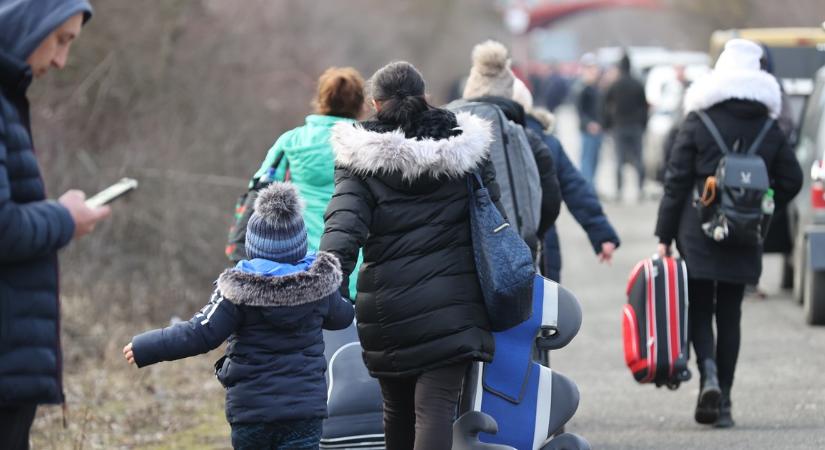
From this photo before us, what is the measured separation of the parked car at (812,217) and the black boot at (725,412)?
3525 millimetres

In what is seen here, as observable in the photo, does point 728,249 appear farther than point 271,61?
No

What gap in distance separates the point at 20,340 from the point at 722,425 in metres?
4.60

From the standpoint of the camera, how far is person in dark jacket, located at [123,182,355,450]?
5.14 meters

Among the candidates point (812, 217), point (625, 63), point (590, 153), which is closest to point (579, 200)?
point (812, 217)

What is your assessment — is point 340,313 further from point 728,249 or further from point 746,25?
point 746,25

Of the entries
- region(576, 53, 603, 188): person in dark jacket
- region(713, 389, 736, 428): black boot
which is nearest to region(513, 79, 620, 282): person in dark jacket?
region(713, 389, 736, 428): black boot

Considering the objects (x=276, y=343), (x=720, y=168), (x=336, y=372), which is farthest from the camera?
(x=720, y=168)

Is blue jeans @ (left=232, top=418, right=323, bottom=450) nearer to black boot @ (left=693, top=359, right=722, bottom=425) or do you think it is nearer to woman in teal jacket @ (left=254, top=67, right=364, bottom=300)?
woman in teal jacket @ (left=254, top=67, right=364, bottom=300)

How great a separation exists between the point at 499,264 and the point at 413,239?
31cm

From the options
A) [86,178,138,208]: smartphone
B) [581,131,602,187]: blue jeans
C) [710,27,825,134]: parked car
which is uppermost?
[86,178,138,208]: smartphone

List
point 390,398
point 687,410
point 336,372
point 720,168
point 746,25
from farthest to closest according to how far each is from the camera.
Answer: point 746,25, point 687,410, point 720,168, point 336,372, point 390,398

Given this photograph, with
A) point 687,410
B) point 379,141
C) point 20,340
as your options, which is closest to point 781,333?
point 687,410

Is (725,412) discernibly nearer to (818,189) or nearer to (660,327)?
(660,327)

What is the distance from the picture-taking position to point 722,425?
784 centimetres
